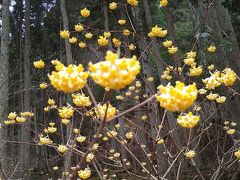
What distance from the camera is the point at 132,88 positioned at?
6410 mm

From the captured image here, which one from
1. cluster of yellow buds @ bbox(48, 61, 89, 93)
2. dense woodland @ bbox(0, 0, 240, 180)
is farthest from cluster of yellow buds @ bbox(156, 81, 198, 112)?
cluster of yellow buds @ bbox(48, 61, 89, 93)

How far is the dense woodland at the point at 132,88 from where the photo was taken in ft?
5.70

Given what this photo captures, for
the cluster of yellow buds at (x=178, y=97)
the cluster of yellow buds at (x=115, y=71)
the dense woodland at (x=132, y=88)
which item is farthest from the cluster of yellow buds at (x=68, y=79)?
the cluster of yellow buds at (x=178, y=97)

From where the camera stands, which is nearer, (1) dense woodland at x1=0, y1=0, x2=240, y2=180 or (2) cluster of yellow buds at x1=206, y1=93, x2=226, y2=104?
(1) dense woodland at x1=0, y1=0, x2=240, y2=180

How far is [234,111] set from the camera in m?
6.49

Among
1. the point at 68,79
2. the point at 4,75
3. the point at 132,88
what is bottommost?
Answer: the point at 132,88

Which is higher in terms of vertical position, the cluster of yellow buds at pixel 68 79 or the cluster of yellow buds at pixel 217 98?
the cluster of yellow buds at pixel 68 79

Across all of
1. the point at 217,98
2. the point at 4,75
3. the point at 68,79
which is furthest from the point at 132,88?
the point at 4,75

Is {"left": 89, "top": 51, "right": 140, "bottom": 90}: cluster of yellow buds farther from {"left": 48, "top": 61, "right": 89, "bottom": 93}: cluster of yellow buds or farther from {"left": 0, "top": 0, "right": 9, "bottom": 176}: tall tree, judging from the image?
{"left": 0, "top": 0, "right": 9, "bottom": 176}: tall tree

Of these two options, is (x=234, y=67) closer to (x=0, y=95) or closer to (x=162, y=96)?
(x=162, y=96)

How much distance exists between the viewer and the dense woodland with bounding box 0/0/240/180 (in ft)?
5.70

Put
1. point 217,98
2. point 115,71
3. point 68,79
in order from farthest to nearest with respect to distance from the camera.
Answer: point 217,98
point 68,79
point 115,71

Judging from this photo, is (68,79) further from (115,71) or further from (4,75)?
(4,75)

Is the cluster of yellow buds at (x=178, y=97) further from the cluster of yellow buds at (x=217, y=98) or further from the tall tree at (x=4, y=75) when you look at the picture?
the tall tree at (x=4, y=75)
